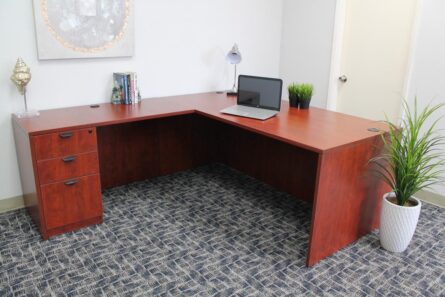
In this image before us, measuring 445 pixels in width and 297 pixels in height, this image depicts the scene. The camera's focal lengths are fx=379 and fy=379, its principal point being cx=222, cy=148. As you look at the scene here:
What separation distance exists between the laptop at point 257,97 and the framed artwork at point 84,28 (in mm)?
995

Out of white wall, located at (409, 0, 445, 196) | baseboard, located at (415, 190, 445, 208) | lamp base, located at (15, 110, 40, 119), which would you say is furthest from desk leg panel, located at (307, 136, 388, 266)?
lamp base, located at (15, 110, 40, 119)

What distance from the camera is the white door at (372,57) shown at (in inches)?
125

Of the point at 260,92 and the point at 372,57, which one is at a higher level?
the point at 372,57

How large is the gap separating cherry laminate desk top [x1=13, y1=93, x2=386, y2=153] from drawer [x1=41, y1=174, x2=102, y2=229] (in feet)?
1.26

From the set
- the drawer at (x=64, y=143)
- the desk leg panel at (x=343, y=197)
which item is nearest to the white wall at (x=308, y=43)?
the desk leg panel at (x=343, y=197)

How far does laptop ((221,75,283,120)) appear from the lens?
2.78 meters

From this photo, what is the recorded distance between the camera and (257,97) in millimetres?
2906

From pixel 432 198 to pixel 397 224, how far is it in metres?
0.99

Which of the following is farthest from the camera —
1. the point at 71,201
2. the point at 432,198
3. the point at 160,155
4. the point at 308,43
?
the point at 308,43

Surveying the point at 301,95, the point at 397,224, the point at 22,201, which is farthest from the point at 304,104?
the point at 22,201

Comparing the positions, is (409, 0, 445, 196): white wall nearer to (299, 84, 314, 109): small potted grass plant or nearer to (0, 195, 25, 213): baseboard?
(299, 84, 314, 109): small potted grass plant

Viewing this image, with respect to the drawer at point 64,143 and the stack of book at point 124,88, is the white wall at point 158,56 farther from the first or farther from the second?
the drawer at point 64,143

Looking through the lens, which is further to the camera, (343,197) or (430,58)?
(430,58)

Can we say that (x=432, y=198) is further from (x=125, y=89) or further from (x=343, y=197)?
(x=125, y=89)
